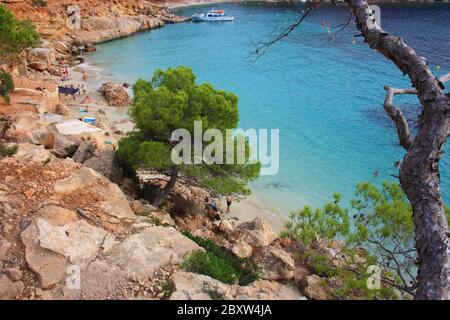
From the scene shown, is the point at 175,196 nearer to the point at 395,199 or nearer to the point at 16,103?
the point at 395,199

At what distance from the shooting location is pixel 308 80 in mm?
46500

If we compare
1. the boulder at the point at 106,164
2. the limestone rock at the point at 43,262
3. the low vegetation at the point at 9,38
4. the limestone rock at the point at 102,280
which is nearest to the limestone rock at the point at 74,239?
the limestone rock at the point at 43,262

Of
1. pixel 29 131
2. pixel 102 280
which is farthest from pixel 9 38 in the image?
pixel 102 280

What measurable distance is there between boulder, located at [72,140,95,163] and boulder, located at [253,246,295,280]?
10.2m

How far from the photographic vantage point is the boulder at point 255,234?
17.2 m

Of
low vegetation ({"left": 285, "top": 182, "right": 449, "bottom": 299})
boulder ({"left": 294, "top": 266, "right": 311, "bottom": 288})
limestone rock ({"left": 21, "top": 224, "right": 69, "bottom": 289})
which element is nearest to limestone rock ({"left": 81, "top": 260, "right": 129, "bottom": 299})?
limestone rock ({"left": 21, "top": 224, "right": 69, "bottom": 289})

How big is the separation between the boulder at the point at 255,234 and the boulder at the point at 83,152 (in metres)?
8.45

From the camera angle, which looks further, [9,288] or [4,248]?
[4,248]

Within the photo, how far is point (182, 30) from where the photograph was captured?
246 feet

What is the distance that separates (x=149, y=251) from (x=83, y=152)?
11.3 m

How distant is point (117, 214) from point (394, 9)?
86.7 meters

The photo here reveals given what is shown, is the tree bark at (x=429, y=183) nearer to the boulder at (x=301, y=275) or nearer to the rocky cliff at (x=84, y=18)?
the boulder at (x=301, y=275)

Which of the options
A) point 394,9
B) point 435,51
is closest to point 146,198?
point 435,51

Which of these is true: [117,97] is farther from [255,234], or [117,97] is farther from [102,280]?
[102,280]
